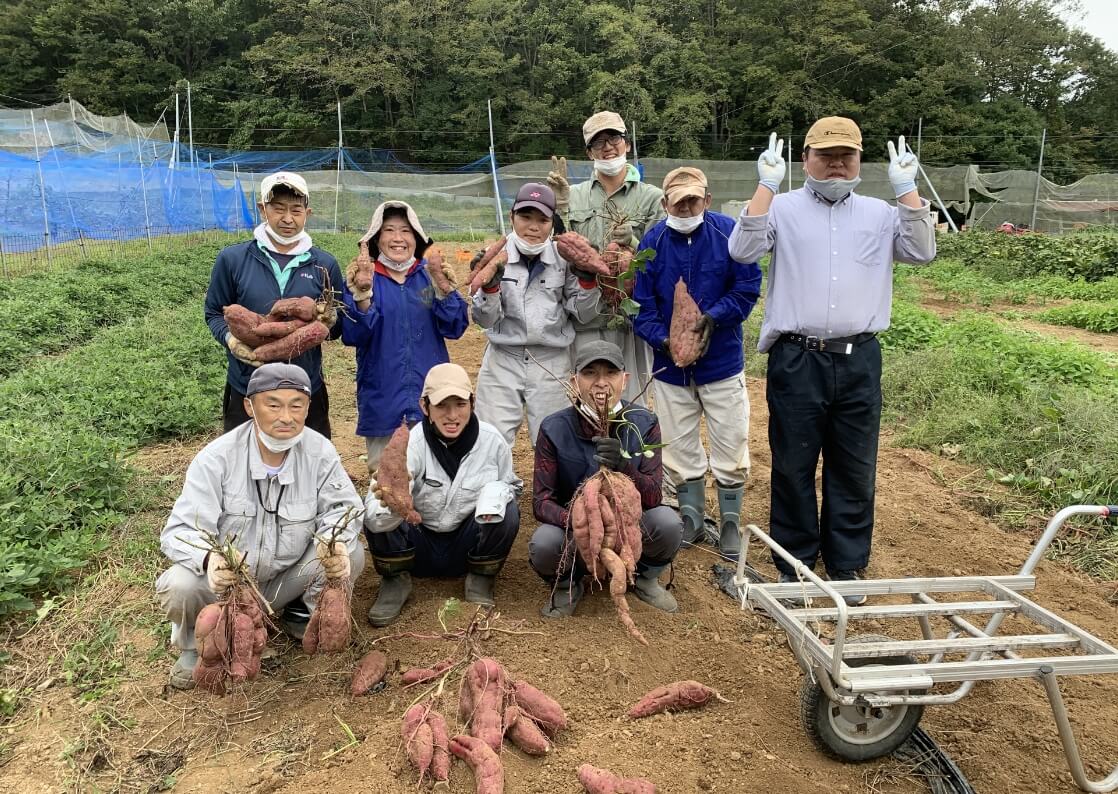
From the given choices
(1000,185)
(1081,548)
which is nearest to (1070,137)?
(1000,185)

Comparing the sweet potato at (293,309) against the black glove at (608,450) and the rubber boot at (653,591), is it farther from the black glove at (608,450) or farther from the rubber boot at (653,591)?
the rubber boot at (653,591)

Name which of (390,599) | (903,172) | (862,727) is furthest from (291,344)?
(903,172)

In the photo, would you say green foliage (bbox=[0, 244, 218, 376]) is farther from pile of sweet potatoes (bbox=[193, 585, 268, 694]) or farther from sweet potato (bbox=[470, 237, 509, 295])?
pile of sweet potatoes (bbox=[193, 585, 268, 694])

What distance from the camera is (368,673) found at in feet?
9.70

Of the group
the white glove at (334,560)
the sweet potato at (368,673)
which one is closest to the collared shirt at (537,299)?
the white glove at (334,560)

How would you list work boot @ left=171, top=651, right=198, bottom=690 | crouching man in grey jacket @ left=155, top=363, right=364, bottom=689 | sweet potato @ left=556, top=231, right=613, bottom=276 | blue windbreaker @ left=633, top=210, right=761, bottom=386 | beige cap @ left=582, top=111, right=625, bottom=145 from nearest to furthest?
crouching man in grey jacket @ left=155, top=363, right=364, bottom=689
work boot @ left=171, top=651, right=198, bottom=690
sweet potato @ left=556, top=231, right=613, bottom=276
blue windbreaker @ left=633, top=210, right=761, bottom=386
beige cap @ left=582, top=111, right=625, bottom=145

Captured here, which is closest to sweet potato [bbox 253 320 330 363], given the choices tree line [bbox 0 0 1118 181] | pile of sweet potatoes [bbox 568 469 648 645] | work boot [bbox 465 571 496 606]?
work boot [bbox 465 571 496 606]

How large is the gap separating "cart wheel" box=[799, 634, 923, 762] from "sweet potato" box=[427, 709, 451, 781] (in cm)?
122

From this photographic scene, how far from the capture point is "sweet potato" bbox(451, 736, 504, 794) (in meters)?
2.21

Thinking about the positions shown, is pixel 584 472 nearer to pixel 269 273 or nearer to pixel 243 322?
pixel 243 322

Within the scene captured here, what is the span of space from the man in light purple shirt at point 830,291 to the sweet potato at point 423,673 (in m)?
1.94

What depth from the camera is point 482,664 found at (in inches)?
103

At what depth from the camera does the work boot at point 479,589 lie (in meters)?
3.59

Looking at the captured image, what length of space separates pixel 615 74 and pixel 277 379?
34656 millimetres
